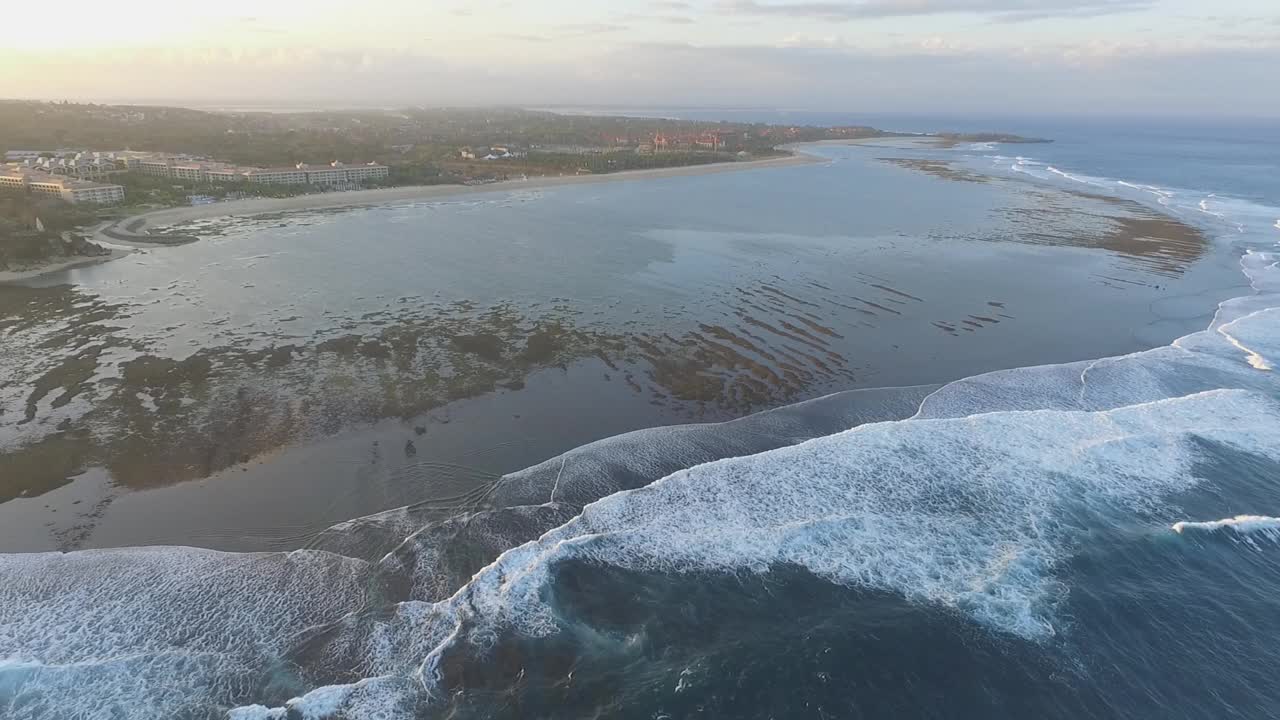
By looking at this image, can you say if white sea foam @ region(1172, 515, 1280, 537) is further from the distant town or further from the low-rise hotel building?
the low-rise hotel building

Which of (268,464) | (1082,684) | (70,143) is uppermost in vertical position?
(70,143)

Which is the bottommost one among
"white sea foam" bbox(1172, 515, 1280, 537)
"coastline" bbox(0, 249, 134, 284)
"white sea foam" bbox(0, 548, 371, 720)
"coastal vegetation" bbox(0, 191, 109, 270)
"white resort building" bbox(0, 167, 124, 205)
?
"white sea foam" bbox(1172, 515, 1280, 537)

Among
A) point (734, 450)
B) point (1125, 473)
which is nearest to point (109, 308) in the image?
point (734, 450)

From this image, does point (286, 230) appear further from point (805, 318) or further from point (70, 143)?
point (70, 143)

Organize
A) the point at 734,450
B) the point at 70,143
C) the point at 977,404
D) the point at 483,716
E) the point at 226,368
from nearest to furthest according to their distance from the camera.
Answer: the point at 483,716
the point at 734,450
the point at 977,404
the point at 226,368
the point at 70,143

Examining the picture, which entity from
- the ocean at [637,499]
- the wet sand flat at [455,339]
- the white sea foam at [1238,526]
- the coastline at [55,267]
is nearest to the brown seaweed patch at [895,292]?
the wet sand flat at [455,339]

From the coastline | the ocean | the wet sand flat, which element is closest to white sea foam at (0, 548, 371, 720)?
the ocean
